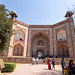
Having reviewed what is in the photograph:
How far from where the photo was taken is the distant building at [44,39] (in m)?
16.4

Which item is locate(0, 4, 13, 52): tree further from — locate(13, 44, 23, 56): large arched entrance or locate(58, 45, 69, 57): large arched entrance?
locate(58, 45, 69, 57): large arched entrance

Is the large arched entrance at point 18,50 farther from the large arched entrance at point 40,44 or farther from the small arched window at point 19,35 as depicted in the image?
the large arched entrance at point 40,44

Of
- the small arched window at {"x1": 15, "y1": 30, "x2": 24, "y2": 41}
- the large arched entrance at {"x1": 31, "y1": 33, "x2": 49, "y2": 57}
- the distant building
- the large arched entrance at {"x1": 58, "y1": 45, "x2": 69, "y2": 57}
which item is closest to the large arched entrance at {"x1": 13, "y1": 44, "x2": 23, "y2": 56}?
the distant building

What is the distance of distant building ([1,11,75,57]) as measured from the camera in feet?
53.7

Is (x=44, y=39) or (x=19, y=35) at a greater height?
(x=19, y=35)

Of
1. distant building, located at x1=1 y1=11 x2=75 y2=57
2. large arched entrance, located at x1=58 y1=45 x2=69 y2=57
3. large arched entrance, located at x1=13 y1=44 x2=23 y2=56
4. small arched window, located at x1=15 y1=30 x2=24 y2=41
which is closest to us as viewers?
distant building, located at x1=1 y1=11 x2=75 y2=57

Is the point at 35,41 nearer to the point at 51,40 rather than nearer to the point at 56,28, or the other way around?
the point at 51,40

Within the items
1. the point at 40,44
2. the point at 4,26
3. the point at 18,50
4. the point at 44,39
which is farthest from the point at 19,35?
the point at 4,26

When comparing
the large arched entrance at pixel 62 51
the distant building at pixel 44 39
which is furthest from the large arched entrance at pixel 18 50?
the large arched entrance at pixel 62 51

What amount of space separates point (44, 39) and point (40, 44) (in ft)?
6.17

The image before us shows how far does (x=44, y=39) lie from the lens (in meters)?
20.1

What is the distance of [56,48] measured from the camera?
1734cm

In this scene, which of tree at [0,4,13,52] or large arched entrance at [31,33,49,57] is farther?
large arched entrance at [31,33,49,57]

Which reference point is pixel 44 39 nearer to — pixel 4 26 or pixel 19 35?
pixel 19 35
